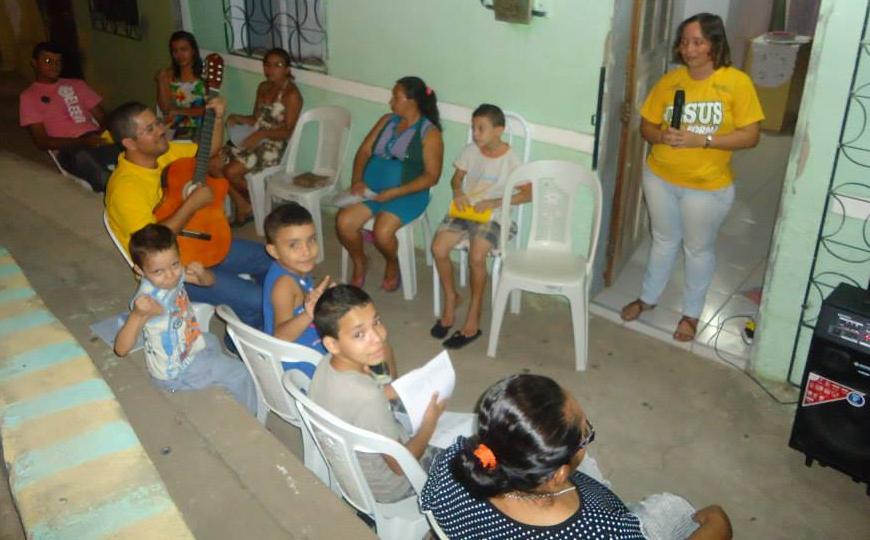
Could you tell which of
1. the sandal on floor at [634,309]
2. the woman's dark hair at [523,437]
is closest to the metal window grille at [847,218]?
the sandal on floor at [634,309]

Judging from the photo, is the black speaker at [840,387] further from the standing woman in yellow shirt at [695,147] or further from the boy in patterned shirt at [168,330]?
the boy in patterned shirt at [168,330]

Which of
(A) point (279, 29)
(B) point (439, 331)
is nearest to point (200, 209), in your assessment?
(B) point (439, 331)

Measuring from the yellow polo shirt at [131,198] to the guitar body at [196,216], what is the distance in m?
0.05

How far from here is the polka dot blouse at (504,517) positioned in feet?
5.16

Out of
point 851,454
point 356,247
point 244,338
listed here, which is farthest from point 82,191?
point 851,454

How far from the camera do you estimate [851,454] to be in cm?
263

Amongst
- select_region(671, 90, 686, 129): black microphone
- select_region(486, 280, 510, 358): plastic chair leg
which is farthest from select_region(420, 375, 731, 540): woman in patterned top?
select_region(671, 90, 686, 129): black microphone

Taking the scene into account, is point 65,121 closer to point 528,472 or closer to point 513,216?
point 513,216

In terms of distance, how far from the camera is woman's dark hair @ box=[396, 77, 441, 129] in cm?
388

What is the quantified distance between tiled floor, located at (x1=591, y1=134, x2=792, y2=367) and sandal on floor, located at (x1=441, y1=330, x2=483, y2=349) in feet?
2.49

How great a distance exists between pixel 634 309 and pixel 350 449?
2.31 m

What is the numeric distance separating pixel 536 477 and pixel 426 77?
121 inches

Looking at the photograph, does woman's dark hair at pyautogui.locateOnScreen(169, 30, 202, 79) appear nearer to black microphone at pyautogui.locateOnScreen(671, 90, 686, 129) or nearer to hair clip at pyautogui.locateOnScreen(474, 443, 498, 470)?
black microphone at pyautogui.locateOnScreen(671, 90, 686, 129)

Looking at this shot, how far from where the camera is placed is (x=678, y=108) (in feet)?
10.3
